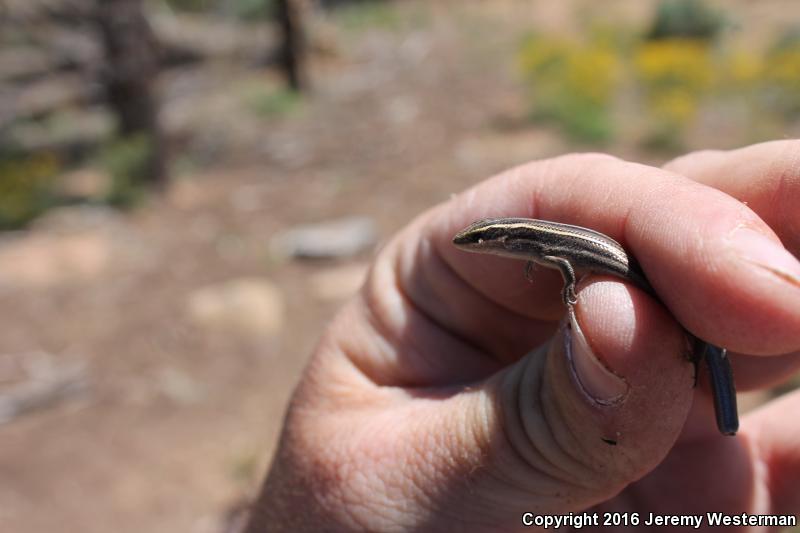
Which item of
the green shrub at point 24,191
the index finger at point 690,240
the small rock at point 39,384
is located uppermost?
the index finger at point 690,240

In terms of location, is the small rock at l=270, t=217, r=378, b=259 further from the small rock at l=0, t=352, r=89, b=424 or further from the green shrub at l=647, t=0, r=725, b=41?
the green shrub at l=647, t=0, r=725, b=41

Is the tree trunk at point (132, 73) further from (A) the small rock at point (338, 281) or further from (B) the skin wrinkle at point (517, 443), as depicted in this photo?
(B) the skin wrinkle at point (517, 443)

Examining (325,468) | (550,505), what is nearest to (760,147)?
(550,505)

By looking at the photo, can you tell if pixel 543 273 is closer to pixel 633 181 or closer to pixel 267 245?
pixel 633 181

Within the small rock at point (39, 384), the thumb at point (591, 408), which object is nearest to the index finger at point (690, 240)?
the thumb at point (591, 408)

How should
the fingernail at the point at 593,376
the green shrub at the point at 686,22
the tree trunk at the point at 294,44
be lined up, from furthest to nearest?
the green shrub at the point at 686,22 < the tree trunk at the point at 294,44 < the fingernail at the point at 593,376

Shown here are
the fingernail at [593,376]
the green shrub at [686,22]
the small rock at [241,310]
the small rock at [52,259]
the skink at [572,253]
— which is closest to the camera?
the fingernail at [593,376]
